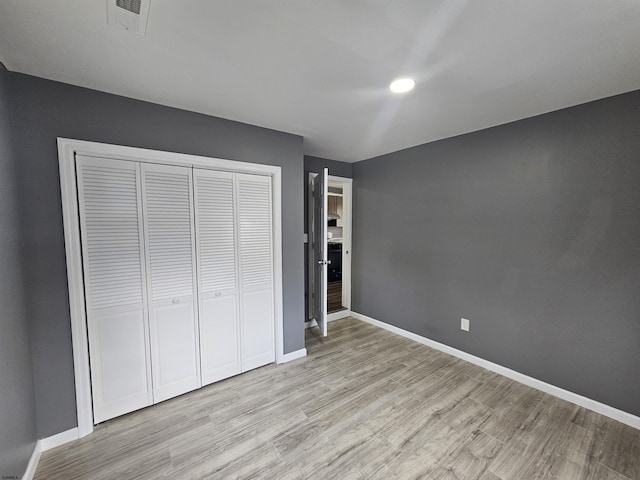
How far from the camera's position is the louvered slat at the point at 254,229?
7.95 ft

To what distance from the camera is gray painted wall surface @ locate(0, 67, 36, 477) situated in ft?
4.28

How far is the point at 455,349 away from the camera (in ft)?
9.43

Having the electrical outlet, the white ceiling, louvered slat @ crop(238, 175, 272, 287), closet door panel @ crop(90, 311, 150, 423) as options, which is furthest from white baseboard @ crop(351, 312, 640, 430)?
closet door panel @ crop(90, 311, 150, 423)

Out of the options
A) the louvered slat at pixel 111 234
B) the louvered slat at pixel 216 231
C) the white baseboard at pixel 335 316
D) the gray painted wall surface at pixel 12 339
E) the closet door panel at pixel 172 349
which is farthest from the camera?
the white baseboard at pixel 335 316

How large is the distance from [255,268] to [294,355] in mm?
1083

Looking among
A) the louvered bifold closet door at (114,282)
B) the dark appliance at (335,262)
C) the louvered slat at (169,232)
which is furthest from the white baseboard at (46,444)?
the dark appliance at (335,262)

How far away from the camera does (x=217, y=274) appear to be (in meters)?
2.31

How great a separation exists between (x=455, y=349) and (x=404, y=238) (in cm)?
142

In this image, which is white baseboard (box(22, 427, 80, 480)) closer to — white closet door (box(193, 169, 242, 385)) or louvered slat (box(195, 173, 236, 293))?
white closet door (box(193, 169, 242, 385))

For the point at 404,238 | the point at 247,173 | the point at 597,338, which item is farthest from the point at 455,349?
the point at 247,173

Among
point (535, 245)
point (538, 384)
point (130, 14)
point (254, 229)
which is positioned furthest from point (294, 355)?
point (130, 14)

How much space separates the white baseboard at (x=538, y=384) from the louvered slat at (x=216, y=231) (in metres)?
2.44

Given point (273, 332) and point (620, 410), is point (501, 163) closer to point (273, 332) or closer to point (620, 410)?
point (620, 410)

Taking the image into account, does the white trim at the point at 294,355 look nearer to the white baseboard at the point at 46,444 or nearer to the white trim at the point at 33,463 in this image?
the white baseboard at the point at 46,444
